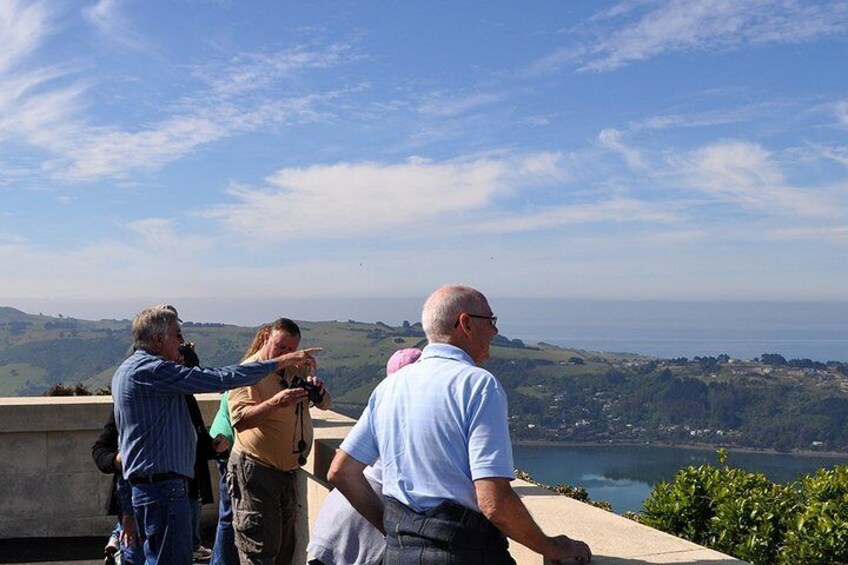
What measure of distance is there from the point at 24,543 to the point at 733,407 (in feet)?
334

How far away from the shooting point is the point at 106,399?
798 cm

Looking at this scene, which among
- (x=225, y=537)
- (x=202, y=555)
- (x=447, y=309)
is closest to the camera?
(x=447, y=309)

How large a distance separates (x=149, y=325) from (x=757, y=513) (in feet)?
11.6

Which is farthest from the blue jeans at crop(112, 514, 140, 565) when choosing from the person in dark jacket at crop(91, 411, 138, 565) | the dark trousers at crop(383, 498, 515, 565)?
the dark trousers at crop(383, 498, 515, 565)

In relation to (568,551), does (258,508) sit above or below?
below

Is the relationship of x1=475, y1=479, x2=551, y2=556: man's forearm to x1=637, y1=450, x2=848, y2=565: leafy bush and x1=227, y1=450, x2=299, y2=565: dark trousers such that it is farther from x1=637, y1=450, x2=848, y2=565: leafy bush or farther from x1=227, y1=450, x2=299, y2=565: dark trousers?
x1=637, y1=450, x2=848, y2=565: leafy bush

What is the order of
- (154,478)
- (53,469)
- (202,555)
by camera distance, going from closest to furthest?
(154,478), (202,555), (53,469)

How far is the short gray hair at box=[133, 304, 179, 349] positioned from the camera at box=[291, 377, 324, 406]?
749 mm

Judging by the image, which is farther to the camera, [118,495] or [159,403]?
[118,495]

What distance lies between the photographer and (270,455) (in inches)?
188

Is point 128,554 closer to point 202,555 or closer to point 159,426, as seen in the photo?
point 159,426

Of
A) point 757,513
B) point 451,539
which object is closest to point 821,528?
point 757,513

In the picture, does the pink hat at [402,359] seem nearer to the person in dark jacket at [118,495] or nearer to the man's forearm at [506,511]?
the man's forearm at [506,511]

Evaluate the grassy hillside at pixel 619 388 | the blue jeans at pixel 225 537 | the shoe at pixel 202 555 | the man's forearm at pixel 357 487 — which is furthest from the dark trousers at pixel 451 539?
the grassy hillside at pixel 619 388
